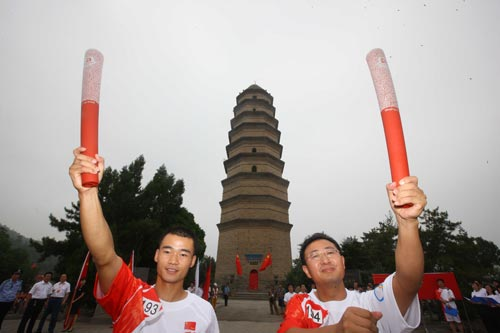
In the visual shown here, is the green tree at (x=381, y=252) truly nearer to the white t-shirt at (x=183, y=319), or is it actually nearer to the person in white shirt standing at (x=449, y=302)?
the person in white shirt standing at (x=449, y=302)

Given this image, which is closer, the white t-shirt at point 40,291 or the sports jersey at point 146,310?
the sports jersey at point 146,310

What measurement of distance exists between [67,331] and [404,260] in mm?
9446

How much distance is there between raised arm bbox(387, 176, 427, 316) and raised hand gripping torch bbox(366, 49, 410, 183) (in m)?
0.06

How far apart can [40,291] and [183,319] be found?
6994mm

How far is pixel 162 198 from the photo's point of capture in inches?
617

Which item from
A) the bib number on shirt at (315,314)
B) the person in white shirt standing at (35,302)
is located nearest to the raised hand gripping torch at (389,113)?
the bib number on shirt at (315,314)

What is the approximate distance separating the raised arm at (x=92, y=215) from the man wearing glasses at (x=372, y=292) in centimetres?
114

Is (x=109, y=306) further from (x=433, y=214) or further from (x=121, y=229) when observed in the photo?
(x=433, y=214)

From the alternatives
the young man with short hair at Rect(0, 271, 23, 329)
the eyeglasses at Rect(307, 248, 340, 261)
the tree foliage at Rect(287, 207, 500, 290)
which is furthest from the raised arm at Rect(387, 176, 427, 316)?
the tree foliage at Rect(287, 207, 500, 290)

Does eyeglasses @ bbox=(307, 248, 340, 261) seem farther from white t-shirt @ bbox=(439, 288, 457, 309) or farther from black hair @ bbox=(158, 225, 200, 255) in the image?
white t-shirt @ bbox=(439, 288, 457, 309)

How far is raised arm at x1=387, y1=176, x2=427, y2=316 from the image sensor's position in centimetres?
126

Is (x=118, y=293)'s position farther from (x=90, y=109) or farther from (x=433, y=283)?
(x=433, y=283)

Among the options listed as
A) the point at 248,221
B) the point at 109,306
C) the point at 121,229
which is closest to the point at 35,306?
the point at 121,229

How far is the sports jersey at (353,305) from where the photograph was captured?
152 cm
